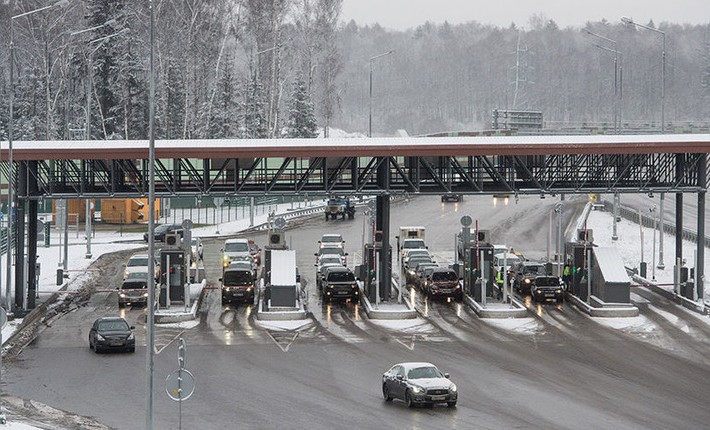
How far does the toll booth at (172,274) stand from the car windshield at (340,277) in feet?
18.9

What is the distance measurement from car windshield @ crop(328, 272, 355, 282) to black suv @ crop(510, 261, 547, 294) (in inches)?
271

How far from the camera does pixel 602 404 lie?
1236 inches

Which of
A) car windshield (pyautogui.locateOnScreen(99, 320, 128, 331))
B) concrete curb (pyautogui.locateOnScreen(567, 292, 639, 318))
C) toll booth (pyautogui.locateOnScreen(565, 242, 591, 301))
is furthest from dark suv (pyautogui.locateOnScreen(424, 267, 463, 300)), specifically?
car windshield (pyautogui.locateOnScreen(99, 320, 128, 331))

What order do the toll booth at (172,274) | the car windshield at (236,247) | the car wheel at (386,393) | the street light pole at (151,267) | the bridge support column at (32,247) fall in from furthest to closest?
the car windshield at (236,247)
the toll booth at (172,274)
the bridge support column at (32,247)
the car wheel at (386,393)
the street light pole at (151,267)

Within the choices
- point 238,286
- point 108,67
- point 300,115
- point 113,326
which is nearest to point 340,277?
point 238,286

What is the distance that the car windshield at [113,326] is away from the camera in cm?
3901

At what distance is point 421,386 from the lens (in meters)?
30.5

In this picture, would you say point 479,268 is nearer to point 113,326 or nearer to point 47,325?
point 113,326

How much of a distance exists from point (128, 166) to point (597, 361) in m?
20.5

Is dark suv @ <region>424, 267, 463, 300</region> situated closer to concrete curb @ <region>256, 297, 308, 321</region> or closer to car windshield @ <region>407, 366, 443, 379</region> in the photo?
concrete curb @ <region>256, 297, 308, 321</region>

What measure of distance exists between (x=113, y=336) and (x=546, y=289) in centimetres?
1803

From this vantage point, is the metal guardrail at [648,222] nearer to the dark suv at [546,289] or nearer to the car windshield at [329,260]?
the dark suv at [546,289]

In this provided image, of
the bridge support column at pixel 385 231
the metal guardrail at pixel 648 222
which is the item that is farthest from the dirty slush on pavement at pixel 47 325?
the metal guardrail at pixel 648 222

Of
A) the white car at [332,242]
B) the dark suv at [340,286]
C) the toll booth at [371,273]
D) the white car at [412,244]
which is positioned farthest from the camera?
the white car at [332,242]
